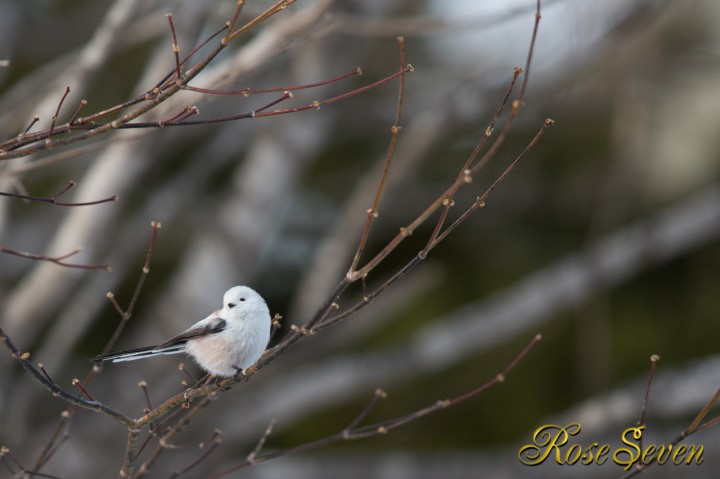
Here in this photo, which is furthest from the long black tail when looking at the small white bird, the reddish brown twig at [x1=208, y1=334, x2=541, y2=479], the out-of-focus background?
the out-of-focus background

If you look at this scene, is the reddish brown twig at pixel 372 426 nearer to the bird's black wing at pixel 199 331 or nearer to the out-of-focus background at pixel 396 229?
the bird's black wing at pixel 199 331

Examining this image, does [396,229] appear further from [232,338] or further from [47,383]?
[47,383]

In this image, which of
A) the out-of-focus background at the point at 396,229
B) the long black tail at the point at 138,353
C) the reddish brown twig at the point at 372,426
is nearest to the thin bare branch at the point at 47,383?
the long black tail at the point at 138,353

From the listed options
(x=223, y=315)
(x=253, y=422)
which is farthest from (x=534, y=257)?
(x=223, y=315)

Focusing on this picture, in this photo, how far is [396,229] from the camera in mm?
6098

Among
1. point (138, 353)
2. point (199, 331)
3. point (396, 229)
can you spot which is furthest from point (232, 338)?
point (396, 229)

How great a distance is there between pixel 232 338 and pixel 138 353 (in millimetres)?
236

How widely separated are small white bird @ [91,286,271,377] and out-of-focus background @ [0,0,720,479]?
195 centimetres

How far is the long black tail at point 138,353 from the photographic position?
3.97ft

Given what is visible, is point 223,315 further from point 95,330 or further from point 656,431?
point 95,330

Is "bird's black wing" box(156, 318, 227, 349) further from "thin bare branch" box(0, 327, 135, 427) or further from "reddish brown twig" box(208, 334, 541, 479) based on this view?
"reddish brown twig" box(208, 334, 541, 479)

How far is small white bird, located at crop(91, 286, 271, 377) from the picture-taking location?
1416 millimetres

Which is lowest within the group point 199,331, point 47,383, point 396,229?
point 47,383

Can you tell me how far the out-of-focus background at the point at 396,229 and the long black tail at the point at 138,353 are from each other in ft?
6.65
